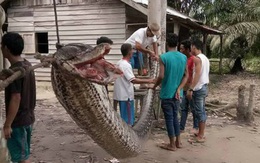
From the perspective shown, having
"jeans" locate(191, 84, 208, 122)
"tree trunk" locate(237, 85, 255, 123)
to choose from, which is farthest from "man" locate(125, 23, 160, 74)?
"tree trunk" locate(237, 85, 255, 123)

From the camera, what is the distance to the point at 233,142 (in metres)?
5.81

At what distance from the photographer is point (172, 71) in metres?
4.86

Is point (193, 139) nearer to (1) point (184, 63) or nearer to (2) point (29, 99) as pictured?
(1) point (184, 63)

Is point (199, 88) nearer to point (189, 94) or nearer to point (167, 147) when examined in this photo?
point (189, 94)

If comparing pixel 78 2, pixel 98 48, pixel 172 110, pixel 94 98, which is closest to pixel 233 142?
pixel 172 110

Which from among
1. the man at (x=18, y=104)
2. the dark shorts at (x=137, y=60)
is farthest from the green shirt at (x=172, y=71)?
the man at (x=18, y=104)

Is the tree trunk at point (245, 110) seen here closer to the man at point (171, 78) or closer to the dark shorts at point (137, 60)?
the dark shorts at point (137, 60)

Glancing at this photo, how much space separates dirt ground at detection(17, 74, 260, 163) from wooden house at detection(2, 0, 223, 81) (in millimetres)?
5603

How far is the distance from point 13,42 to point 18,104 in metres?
0.53

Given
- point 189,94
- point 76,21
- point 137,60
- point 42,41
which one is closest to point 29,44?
point 42,41

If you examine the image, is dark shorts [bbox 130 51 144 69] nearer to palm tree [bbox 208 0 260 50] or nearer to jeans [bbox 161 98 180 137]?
jeans [bbox 161 98 180 137]

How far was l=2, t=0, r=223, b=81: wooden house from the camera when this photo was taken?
40.9 feet

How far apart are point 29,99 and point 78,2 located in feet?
34.9

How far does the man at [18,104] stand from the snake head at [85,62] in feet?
2.38
